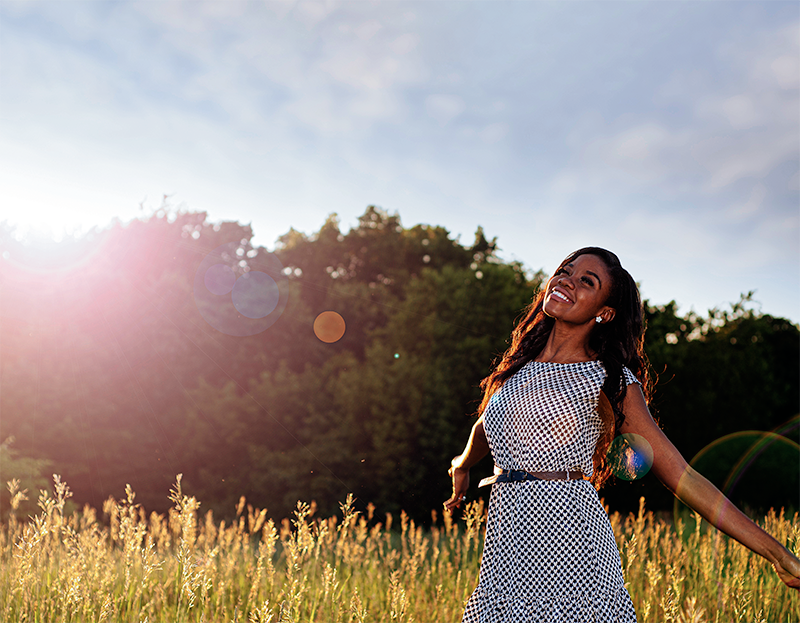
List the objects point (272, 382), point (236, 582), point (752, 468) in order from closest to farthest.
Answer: point (236, 582) < point (272, 382) < point (752, 468)

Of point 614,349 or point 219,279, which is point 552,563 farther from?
point 219,279

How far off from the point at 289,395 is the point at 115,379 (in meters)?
5.04

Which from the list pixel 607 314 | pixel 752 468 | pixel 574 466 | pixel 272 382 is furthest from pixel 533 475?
pixel 752 468

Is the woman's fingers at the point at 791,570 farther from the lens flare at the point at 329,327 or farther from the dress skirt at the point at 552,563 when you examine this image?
the lens flare at the point at 329,327

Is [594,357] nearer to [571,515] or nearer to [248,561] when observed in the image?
[571,515]

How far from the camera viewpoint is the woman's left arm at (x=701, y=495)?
183cm

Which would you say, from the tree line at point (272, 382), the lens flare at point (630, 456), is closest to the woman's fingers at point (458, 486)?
the lens flare at point (630, 456)

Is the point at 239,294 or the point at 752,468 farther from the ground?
the point at 239,294

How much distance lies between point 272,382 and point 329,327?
10.8 ft

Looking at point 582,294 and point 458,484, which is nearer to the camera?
point 582,294

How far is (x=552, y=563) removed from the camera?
2043 mm

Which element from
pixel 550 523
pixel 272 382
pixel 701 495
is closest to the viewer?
pixel 701 495

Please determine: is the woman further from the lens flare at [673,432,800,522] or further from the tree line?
the lens flare at [673,432,800,522]

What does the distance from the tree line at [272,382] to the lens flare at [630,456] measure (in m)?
13.6
